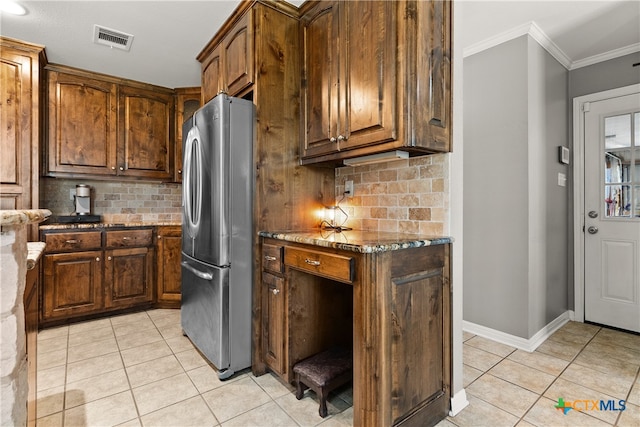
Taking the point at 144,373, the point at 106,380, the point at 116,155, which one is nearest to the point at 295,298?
the point at 144,373

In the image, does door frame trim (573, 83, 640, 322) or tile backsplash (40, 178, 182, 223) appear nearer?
door frame trim (573, 83, 640, 322)

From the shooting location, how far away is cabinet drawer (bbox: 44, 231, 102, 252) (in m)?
2.95

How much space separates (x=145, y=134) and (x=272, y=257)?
104 inches

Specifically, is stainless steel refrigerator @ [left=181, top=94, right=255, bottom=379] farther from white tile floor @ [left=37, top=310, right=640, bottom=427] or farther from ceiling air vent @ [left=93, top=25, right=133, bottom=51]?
ceiling air vent @ [left=93, top=25, right=133, bottom=51]

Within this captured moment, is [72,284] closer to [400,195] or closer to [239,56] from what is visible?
[239,56]

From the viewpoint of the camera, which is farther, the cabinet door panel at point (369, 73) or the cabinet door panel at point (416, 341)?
the cabinet door panel at point (369, 73)

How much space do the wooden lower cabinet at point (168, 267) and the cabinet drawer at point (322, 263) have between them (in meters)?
2.08

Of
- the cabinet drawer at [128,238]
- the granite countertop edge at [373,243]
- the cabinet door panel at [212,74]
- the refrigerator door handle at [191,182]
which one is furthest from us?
the cabinet drawer at [128,238]

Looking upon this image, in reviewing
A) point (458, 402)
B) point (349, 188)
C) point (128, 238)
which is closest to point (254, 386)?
point (458, 402)

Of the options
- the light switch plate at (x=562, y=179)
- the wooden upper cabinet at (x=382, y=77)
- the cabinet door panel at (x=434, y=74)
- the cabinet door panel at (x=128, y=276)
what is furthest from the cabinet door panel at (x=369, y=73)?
the cabinet door panel at (x=128, y=276)

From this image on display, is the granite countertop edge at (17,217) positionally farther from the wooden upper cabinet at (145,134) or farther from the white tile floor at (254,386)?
the wooden upper cabinet at (145,134)

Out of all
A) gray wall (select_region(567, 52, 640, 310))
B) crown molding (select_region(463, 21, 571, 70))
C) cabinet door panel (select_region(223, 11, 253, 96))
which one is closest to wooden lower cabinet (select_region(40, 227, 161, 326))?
cabinet door panel (select_region(223, 11, 253, 96))

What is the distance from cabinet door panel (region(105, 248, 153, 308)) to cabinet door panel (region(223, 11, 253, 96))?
6.76 ft

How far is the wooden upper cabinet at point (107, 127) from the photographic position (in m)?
3.21
